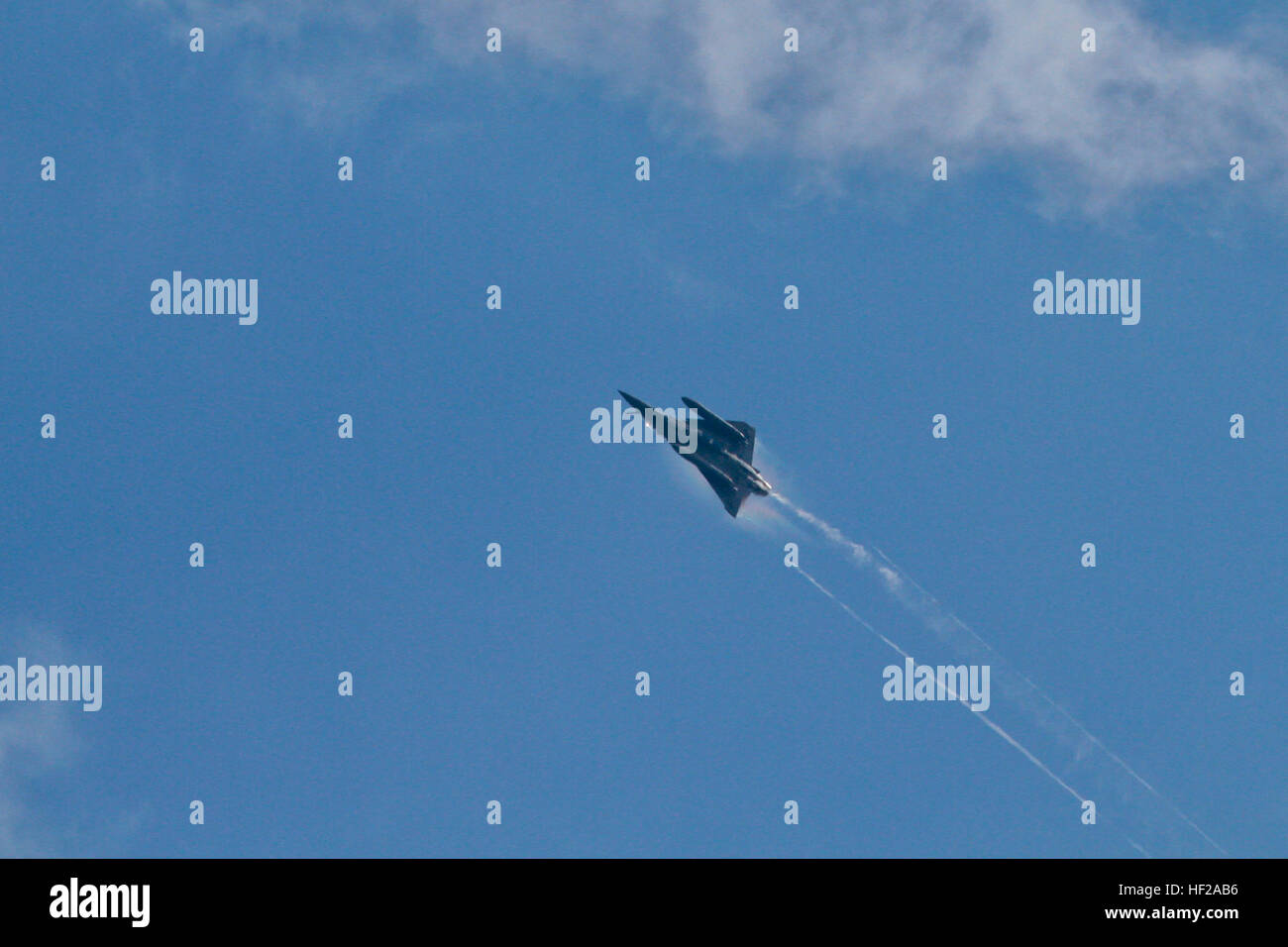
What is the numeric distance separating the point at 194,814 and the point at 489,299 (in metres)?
30.9

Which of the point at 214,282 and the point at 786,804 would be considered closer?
the point at 786,804

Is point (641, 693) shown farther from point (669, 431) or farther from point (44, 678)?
point (44, 678)

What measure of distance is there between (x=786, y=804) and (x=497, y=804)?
14.6 meters

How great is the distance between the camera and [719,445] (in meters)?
106

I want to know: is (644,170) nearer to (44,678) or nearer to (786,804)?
(786,804)

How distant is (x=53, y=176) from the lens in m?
Answer: 110

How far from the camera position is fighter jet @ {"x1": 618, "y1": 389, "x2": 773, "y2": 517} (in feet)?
346

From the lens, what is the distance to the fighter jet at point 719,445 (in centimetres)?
10531

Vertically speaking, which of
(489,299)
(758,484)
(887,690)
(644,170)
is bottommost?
(887,690)

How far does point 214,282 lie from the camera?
10894 cm
